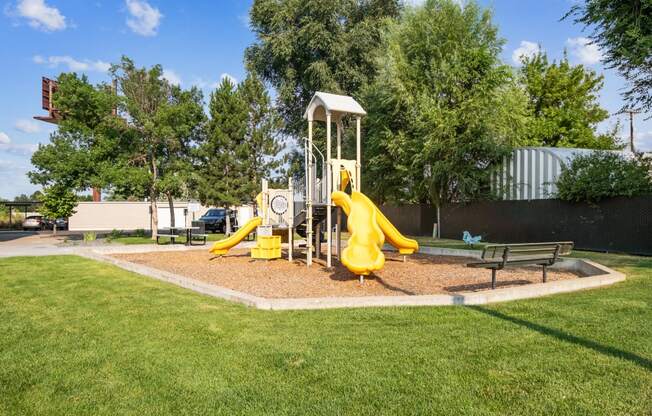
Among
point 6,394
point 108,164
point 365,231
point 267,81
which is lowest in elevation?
point 6,394

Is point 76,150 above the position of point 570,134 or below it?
below

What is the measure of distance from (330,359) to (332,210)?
26.7ft

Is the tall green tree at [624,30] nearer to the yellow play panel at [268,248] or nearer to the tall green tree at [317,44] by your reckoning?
the yellow play panel at [268,248]

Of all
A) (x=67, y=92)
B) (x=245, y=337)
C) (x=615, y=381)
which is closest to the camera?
(x=615, y=381)

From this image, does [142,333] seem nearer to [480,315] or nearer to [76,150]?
[480,315]

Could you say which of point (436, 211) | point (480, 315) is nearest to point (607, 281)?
point (480, 315)

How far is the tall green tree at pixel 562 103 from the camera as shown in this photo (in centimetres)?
3444

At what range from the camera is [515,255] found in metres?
7.67

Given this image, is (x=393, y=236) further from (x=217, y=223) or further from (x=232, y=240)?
(x=217, y=223)

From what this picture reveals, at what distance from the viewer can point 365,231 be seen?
29.4ft

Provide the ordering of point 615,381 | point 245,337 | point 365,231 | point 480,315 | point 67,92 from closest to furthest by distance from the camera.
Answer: point 615,381, point 245,337, point 480,315, point 365,231, point 67,92

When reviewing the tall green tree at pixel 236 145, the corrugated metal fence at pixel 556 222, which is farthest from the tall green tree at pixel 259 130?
the corrugated metal fence at pixel 556 222

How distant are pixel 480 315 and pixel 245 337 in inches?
111

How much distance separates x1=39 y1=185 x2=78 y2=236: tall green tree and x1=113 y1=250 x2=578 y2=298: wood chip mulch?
954 cm
